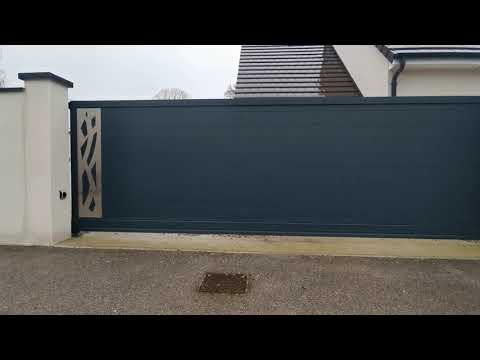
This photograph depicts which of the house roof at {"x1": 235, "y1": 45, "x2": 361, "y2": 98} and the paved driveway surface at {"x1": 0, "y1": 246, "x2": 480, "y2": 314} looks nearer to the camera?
the paved driveway surface at {"x1": 0, "y1": 246, "x2": 480, "y2": 314}

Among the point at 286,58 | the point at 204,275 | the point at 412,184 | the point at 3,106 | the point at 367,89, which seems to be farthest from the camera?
the point at 286,58

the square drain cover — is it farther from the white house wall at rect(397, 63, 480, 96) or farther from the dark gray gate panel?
the white house wall at rect(397, 63, 480, 96)

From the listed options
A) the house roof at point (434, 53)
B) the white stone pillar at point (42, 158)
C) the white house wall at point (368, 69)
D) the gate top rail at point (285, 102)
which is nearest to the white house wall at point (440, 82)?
the house roof at point (434, 53)

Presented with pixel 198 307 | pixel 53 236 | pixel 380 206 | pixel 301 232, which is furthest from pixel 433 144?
pixel 53 236

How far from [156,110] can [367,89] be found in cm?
514

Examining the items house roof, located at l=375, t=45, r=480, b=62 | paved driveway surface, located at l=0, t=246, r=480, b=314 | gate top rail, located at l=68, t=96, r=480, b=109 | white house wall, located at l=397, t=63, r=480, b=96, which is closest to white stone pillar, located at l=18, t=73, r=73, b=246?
paved driveway surface, located at l=0, t=246, r=480, b=314

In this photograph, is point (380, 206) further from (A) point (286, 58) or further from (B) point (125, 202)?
(A) point (286, 58)

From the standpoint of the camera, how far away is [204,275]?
3236 millimetres

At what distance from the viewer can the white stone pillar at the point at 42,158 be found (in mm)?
4051

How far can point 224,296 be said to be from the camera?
2805 millimetres

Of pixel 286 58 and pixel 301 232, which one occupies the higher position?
pixel 286 58

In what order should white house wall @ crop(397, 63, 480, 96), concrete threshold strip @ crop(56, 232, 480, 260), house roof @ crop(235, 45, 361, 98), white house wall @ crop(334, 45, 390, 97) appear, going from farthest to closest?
house roof @ crop(235, 45, 361, 98)
white house wall @ crop(334, 45, 390, 97)
white house wall @ crop(397, 63, 480, 96)
concrete threshold strip @ crop(56, 232, 480, 260)

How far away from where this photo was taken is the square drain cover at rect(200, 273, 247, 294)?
9.55ft

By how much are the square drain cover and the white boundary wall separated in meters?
2.68
